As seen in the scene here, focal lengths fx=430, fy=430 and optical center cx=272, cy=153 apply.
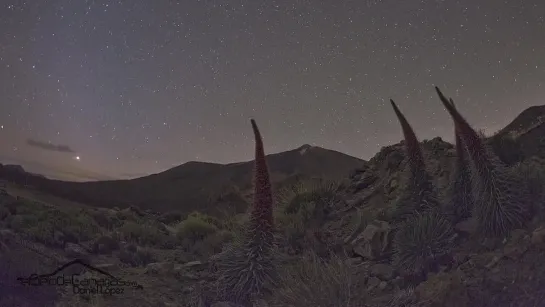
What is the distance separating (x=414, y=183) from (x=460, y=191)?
950 millimetres

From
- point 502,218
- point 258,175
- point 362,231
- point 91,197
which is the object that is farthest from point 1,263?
point 91,197

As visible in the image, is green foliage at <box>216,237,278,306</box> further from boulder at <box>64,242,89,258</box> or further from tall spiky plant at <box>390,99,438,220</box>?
boulder at <box>64,242,89,258</box>

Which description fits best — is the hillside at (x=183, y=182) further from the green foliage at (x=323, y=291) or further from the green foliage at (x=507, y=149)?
the green foliage at (x=323, y=291)

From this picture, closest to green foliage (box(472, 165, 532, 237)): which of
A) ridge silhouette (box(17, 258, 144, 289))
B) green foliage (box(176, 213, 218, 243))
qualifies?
ridge silhouette (box(17, 258, 144, 289))

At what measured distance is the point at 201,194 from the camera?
57.5 m

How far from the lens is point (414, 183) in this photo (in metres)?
9.48

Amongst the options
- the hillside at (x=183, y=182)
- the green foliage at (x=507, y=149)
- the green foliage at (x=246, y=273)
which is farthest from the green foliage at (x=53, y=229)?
the hillside at (x=183, y=182)

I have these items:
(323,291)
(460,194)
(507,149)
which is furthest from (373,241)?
(507,149)

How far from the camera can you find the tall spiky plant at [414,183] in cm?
934

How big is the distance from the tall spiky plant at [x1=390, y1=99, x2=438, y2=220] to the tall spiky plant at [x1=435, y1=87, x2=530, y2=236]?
108cm

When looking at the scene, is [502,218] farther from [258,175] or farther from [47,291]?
[47,291]

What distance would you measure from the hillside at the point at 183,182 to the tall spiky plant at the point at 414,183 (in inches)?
1596

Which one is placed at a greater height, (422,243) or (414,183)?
(414,183)

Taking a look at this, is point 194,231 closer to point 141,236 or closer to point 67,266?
point 141,236
